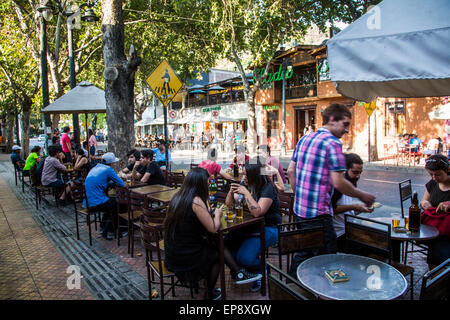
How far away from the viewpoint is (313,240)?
2873 mm

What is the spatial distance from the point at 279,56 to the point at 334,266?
22.7m

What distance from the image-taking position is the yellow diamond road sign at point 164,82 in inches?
240

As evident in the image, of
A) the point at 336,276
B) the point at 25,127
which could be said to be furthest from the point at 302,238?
the point at 25,127

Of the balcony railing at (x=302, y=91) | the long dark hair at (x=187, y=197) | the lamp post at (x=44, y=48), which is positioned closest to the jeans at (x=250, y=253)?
the long dark hair at (x=187, y=197)

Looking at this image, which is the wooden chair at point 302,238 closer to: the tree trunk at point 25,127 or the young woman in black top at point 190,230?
the young woman in black top at point 190,230

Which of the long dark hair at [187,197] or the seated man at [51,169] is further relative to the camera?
the seated man at [51,169]

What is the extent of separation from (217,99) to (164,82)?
26962 mm

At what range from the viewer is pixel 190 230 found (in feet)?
9.72

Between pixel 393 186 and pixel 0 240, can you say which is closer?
pixel 0 240

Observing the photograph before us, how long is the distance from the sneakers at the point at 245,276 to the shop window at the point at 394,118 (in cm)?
1649
